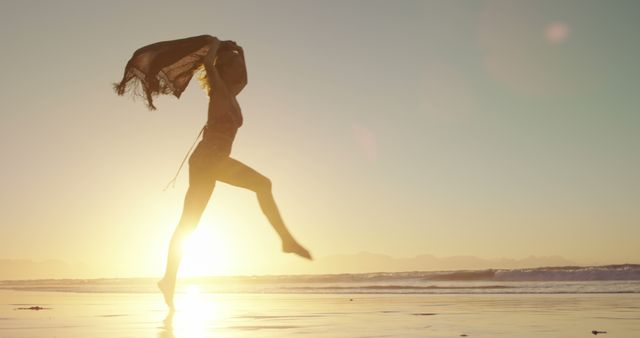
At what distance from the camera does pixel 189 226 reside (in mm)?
6691

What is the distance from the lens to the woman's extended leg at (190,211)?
666 centimetres

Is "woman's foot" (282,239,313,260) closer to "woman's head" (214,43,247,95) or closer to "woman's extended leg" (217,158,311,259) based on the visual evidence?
"woman's extended leg" (217,158,311,259)

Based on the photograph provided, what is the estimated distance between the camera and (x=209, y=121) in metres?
6.68

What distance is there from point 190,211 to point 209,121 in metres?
0.92

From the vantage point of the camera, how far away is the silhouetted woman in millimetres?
6637

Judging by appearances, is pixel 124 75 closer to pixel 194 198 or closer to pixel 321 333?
→ pixel 194 198

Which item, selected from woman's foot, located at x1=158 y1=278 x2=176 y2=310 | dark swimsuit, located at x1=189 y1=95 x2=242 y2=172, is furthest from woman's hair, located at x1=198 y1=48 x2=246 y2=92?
woman's foot, located at x1=158 y1=278 x2=176 y2=310

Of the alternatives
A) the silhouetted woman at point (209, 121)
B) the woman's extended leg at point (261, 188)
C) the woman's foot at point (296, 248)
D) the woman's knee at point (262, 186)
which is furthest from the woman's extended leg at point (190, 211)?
the woman's foot at point (296, 248)

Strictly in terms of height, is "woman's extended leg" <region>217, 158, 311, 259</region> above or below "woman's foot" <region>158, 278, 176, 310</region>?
above

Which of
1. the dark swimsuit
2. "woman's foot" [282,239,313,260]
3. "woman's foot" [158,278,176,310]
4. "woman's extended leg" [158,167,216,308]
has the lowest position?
"woman's foot" [158,278,176,310]

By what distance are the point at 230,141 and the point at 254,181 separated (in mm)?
468

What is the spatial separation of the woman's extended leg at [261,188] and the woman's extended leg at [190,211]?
166 millimetres

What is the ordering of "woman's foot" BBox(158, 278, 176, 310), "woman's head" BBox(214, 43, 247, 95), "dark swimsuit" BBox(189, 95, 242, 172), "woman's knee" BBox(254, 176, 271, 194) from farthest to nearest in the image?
"woman's head" BBox(214, 43, 247, 95)
"woman's foot" BBox(158, 278, 176, 310)
"woman's knee" BBox(254, 176, 271, 194)
"dark swimsuit" BBox(189, 95, 242, 172)

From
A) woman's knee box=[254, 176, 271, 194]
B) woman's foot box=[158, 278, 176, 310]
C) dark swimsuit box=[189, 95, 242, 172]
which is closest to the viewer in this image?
dark swimsuit box=[189, 95, 242, 172]
